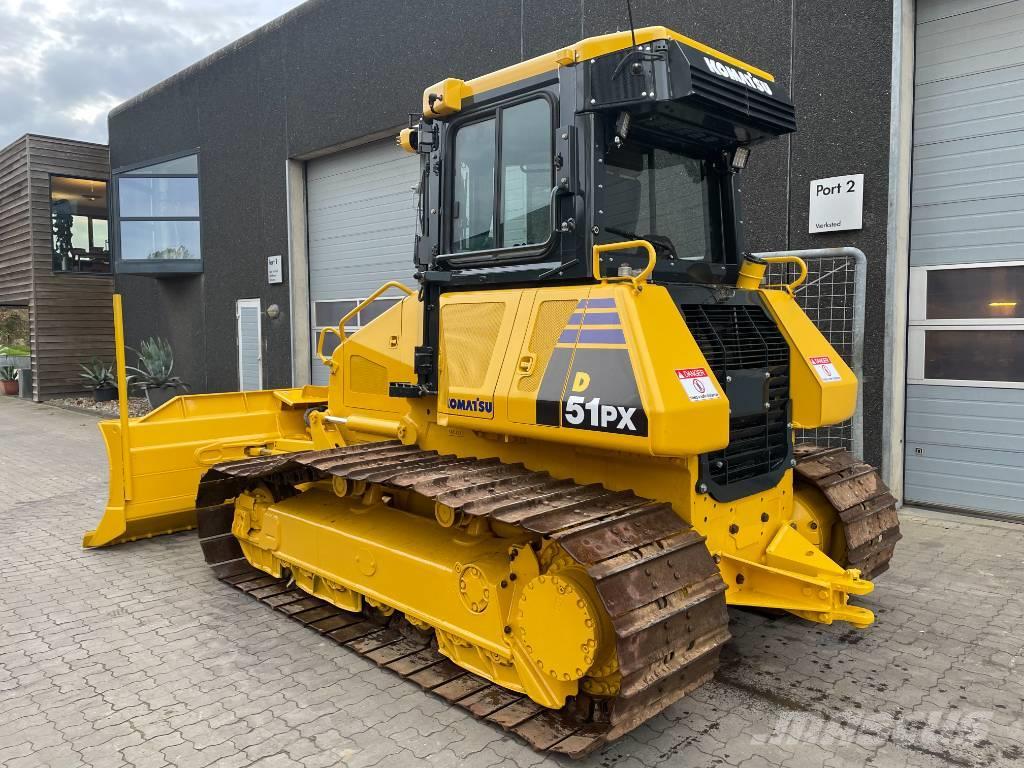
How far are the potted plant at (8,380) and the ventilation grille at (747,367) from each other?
21.3 m

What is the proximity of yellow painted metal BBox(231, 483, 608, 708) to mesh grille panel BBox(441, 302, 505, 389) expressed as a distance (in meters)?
0.77

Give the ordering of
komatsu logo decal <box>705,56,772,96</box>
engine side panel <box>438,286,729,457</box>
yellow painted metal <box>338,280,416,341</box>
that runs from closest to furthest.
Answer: engine side panel <box>438,286,729,457</box> < komatsu logo decal <box>705,56,772,96</box> < yellow painted metal <box>338,280,416,341</box>

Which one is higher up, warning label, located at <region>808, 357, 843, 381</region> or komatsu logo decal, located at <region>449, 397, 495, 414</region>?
warning label, located at <region>808, 357, 843, 381</region>

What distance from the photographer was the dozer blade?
5.83 metres

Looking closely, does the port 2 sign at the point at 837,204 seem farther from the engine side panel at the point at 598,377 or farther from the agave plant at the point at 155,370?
the agave plant at the point at 155,370

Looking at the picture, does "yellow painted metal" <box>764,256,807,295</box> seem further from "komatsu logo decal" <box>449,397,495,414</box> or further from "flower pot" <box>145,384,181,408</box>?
"flower pot" <box>145,384,181,408</box>

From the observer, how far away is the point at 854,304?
244 inches

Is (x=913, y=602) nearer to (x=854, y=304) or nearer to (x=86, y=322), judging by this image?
(x=854, y=304)

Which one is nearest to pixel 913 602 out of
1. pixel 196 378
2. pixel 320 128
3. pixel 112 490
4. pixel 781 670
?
pixel 781 670

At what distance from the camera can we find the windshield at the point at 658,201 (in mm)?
3547

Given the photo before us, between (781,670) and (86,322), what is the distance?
61.5 ft

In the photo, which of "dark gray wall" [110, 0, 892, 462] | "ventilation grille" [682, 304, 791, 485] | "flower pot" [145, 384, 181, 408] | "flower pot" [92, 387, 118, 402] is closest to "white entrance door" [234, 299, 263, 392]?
"dark gray wall" [110, 0, 892, 462]

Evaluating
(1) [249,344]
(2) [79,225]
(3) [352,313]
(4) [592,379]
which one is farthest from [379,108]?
(2) [79,225]

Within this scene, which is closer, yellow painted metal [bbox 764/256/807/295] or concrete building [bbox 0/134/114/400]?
yellow painted metal [bbox 764/256/807/295]
